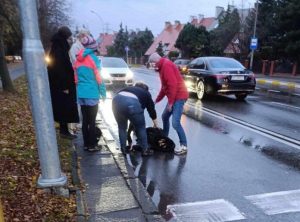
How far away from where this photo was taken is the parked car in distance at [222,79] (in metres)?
14.4

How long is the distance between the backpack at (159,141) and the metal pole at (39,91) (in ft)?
9.08

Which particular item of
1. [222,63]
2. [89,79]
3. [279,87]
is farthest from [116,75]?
[89,79]

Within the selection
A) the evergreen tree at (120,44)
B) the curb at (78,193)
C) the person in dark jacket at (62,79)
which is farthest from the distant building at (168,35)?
the curb at (78,193)

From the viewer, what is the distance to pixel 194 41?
5081 cm

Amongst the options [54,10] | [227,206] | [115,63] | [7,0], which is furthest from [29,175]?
[54,10]

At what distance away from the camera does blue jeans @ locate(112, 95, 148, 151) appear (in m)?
6.43

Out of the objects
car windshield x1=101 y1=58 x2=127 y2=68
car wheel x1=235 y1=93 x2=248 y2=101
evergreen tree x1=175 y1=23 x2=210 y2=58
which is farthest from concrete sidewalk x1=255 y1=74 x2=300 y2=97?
evergreen tree x1=175 y1=23 x2=210 y2=58

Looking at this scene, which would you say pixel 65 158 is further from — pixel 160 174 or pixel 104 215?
pixel 104 215

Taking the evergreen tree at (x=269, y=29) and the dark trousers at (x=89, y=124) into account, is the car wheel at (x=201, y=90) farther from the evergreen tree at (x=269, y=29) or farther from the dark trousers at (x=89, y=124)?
the evergreen tree at (x=269, y=29)

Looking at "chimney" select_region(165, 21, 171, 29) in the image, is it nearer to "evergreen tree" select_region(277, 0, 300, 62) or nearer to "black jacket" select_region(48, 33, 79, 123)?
"evergreen tree" select_region(277, 0, 300, 62)

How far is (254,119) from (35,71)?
7.66 meters

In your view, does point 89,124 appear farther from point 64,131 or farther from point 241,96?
point 241,96

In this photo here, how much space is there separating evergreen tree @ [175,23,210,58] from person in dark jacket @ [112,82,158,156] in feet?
142

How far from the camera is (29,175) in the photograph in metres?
5.18
